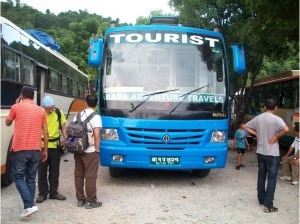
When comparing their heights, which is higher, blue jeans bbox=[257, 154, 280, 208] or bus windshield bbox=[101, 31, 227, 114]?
bus windshield bbox=[101, 31, 227, 114]

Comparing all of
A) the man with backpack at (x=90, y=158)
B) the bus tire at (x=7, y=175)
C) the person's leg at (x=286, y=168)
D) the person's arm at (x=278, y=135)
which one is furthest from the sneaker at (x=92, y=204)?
the person's leg at (x=286, y=168)

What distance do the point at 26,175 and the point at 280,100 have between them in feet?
44.0

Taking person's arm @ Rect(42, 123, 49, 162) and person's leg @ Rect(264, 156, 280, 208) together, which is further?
person's leg @ Rect(264, 156, 280, 208)

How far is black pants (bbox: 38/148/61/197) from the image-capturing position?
6578 millimetres

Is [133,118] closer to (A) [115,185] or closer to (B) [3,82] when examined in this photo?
(A) [115,185]

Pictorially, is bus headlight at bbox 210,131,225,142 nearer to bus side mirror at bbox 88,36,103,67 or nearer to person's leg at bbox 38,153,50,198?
bus side mirror at bbox 88,36,103,67

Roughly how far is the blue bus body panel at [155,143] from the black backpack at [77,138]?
4.68ft

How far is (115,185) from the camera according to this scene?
798 cm

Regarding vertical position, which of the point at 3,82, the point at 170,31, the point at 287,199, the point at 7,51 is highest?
the point at 170,31

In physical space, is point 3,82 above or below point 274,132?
above

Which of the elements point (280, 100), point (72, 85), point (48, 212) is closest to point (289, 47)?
point (280, 100)

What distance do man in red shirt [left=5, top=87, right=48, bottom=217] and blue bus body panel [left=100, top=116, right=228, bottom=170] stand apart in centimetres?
201

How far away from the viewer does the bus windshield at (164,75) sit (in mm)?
7660

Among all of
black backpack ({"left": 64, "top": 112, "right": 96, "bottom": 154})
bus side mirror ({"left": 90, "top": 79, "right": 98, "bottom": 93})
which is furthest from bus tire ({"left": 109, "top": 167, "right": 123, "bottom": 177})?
black backpack ({"left": 64, "top": 112, "right": 96, "bottom": 154})
